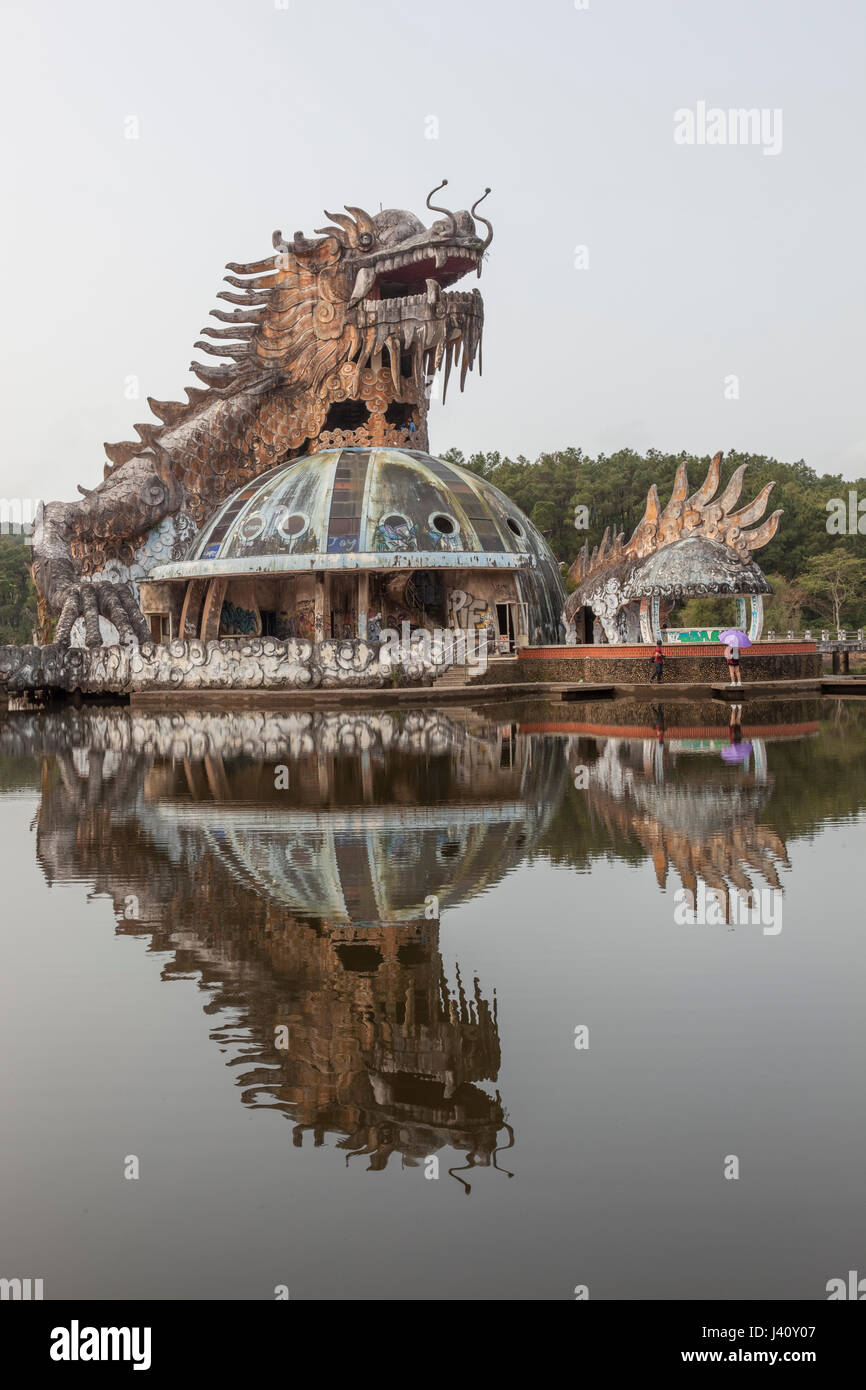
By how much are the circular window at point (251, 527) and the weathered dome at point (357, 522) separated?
42 millimetres

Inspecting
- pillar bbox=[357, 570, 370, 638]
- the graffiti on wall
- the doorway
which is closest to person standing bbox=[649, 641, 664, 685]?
the doorway

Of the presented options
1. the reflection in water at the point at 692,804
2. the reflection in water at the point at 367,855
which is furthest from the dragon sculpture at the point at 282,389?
the reflection in water at the point at 692,804

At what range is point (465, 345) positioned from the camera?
40.7 meters

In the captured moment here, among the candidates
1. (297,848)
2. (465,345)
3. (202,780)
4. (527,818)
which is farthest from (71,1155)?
(465,345)

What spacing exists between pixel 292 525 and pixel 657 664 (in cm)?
1187

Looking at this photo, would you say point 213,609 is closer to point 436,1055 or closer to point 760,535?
point 760,535

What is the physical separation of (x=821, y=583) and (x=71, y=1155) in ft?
195

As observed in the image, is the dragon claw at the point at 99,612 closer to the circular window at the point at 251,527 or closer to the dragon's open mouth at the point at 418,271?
the circular window at the point at 251,527

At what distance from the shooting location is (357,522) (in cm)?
3838

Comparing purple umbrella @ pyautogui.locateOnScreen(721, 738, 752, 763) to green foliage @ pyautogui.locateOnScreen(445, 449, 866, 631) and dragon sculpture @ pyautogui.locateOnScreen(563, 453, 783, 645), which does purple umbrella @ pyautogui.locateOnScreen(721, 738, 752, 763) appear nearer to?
dragon sculpture @ pyautogui.locateOnScreen(563, 453, 783, 645)

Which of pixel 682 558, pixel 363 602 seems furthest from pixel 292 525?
pixel 682 558

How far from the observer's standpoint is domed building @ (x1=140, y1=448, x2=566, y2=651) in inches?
1503

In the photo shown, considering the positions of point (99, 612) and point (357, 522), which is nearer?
point (357, 522)

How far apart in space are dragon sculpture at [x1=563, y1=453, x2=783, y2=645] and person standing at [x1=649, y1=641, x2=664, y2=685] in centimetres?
177
